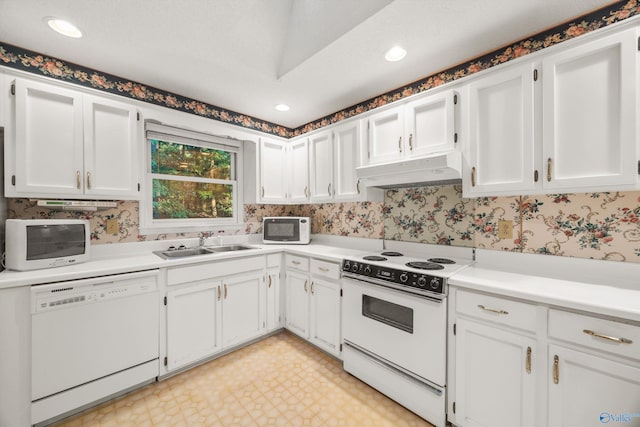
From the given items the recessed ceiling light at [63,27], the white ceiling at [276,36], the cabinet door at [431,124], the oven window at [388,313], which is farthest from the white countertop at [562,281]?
the recessed ceiling light at [63,27]

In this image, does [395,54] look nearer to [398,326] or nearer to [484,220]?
[484,220]

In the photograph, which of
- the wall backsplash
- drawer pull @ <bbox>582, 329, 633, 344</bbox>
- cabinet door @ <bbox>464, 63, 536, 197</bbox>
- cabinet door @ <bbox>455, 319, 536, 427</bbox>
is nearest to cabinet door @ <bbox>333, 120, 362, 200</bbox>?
the wall backsplash

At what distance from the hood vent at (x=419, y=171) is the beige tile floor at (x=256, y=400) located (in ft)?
5.39

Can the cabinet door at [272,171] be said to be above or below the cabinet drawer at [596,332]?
above

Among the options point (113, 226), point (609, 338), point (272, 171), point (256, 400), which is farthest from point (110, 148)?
point (609, 338)

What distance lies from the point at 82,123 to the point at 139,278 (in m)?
1.23

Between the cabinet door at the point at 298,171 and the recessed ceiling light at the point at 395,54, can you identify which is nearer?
the recessed ceiling light at the point at 395,54

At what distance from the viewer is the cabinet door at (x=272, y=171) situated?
9.98 ft

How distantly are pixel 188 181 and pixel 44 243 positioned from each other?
132cm

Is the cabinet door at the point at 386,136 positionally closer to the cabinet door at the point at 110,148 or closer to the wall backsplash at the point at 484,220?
the wall backsplash at the point at 484,220

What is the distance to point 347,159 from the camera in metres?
2.59

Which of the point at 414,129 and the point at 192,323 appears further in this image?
the point at 192,323

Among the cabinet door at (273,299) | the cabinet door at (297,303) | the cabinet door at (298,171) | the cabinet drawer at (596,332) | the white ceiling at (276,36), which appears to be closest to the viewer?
the cabinet drawer at (596,332)

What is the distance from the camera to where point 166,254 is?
243 centimetres
